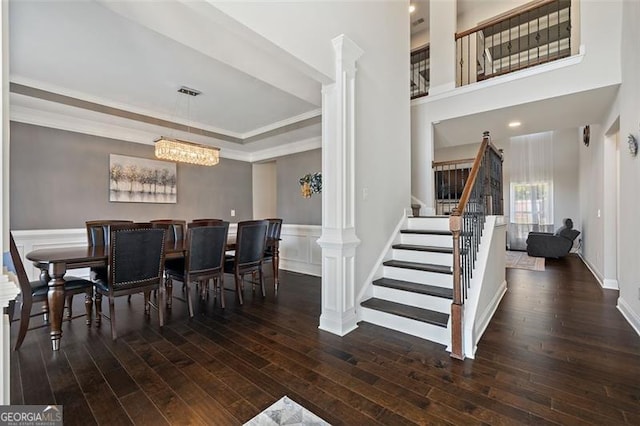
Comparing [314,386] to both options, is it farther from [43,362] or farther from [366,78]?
[366,78]

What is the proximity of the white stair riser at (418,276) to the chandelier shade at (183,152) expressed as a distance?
2975 mm

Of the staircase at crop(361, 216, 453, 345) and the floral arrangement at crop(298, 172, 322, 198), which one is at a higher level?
the floral arrangement at crop(298, 172, 322, 198)

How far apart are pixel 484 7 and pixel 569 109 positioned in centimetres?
333

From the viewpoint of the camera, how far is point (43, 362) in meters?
2.15

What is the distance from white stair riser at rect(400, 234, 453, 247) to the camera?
3376 millimetres

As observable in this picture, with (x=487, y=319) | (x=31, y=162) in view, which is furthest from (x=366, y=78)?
(x=31, y=162)

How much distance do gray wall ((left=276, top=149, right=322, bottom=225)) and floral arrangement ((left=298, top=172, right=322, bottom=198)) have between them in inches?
6.3

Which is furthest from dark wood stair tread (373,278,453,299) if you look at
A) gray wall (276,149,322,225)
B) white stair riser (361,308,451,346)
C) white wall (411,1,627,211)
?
gray wall (276,149,322,225)

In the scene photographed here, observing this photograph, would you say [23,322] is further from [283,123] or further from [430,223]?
[430,223]

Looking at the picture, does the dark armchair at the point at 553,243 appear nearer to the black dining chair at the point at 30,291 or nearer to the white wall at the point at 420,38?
the white wall at the point at 420,38

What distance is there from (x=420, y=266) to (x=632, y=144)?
234 cm

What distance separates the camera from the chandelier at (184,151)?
3.79 meters

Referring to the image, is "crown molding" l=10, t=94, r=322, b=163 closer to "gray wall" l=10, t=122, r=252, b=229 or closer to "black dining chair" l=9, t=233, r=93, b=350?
"gray wall" l=10, t=122, r=252, b=229

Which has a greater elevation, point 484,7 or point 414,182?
point 484,7
